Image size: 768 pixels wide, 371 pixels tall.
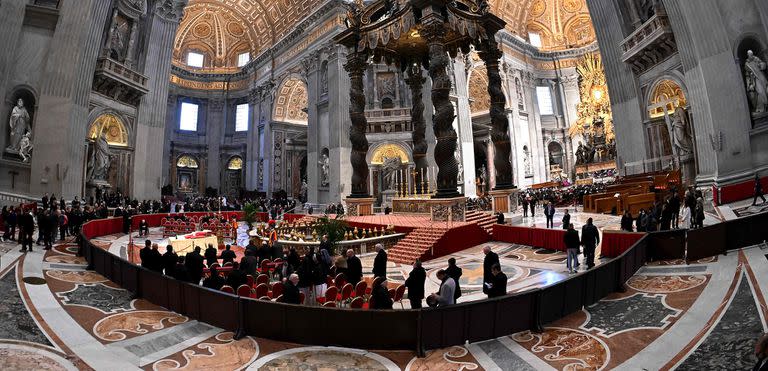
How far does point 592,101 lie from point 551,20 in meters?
9.73

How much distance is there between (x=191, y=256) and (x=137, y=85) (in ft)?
58.0

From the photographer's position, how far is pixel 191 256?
224 inches

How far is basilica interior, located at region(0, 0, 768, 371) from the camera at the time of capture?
13.5ft

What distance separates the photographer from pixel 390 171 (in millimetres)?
23672

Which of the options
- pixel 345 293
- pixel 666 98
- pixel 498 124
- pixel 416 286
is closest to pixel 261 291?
pixel 345 293

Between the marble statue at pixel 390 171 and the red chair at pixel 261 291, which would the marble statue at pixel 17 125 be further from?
the marble statue at pixel 390 171

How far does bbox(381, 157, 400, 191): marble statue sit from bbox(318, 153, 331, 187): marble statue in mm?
3731

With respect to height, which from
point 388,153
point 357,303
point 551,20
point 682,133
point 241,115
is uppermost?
point 551,20

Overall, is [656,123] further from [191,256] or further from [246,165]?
[246,165]

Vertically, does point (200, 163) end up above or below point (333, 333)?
above

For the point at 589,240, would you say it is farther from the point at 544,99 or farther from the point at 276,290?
the point at 544,99

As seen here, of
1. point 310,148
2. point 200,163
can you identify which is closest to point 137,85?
point 310,148

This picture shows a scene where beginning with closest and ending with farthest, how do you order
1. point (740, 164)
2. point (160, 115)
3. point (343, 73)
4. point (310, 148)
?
point (740, 164) → point (160, 115) → point (343, 73) → point (310, 148)

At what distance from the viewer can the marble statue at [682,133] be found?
1392cm
